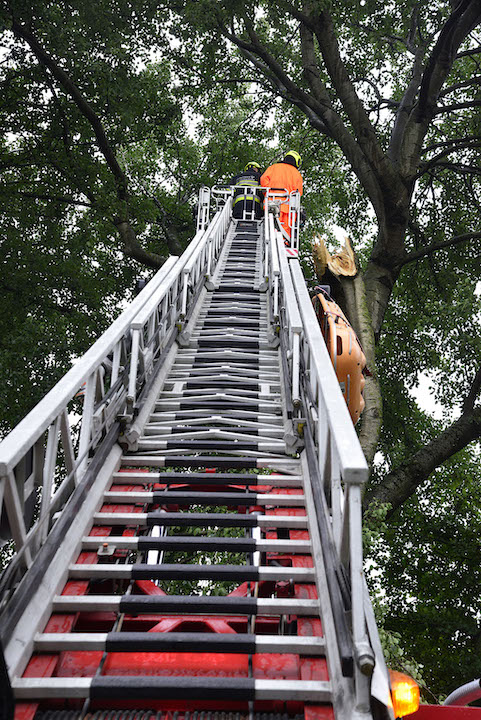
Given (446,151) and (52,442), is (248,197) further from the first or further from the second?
(52,442)

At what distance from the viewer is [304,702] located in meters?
2.45

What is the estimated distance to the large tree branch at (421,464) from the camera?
29.8ft

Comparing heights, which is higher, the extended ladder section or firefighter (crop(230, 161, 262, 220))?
firefighter (crop(230, 161, 262, 220))

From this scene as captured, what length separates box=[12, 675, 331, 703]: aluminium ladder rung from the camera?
2.42 meters

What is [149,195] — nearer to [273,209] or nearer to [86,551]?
[273,209]

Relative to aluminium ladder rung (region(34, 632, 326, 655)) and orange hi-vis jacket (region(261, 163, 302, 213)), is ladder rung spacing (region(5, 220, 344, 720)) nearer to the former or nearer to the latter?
aluminium ladder rung (region(34, 632, 326, 655))

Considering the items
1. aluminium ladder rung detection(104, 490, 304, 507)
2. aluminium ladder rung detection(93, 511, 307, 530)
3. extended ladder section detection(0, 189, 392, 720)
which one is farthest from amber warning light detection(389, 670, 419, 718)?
aluminium ladder rung detection(104, 490, 304, 507)

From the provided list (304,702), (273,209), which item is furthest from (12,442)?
(273,209)

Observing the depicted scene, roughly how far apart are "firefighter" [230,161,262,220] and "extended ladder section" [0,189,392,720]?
884 centimetres

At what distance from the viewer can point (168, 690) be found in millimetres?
2426

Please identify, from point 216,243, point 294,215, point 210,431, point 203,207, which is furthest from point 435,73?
point 210,431

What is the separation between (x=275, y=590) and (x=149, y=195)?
48.2ft

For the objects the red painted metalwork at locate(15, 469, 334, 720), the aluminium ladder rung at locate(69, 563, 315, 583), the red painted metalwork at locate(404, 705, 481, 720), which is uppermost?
the aluminium ladder rung at locate(69, 563, 315, 583)

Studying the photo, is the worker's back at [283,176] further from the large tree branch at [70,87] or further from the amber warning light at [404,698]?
the amber warning light at [404,698]
